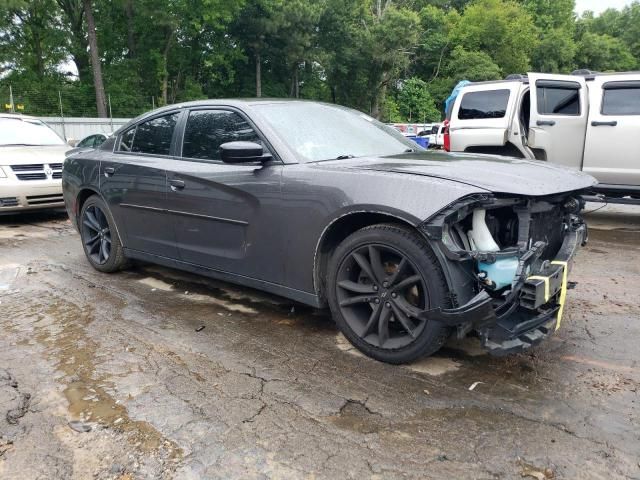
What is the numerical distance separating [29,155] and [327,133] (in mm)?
6164

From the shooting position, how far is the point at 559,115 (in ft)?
24.5

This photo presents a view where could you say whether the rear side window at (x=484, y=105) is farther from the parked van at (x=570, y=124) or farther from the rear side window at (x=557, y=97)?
the rear side window at (x=557, y=97)

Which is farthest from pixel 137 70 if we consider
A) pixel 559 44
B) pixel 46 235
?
pixel 559 44

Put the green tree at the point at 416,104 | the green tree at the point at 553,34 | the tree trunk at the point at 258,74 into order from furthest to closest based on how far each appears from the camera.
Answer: the green tree at the point at 553,34
the green tree at the point at 416,104
the tree trunk at the point at 258,74

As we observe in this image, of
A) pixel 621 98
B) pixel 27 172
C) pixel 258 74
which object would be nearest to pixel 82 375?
pixel 27 172

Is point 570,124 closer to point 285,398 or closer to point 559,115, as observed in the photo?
point 559,115

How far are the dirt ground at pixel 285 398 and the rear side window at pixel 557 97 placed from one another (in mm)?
4029

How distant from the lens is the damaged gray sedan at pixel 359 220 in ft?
8.84

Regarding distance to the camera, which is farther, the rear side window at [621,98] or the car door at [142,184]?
the rear side window at [621,98]

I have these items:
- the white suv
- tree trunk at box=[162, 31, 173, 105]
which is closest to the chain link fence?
tree trunk at box=[162, 31, 173, 105]

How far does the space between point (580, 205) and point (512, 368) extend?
1.20 meters

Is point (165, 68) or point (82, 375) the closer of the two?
point (82, 375)

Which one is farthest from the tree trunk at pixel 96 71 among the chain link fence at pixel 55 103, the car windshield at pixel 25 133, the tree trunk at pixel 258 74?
the car windshield at pixel 25 133

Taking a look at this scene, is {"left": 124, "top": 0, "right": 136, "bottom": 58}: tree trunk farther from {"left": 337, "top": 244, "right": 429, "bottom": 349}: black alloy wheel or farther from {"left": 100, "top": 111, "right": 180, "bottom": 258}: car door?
{"left": 337, "top": 244, "right": 429, "bottom": 349}: black alloy wheel
